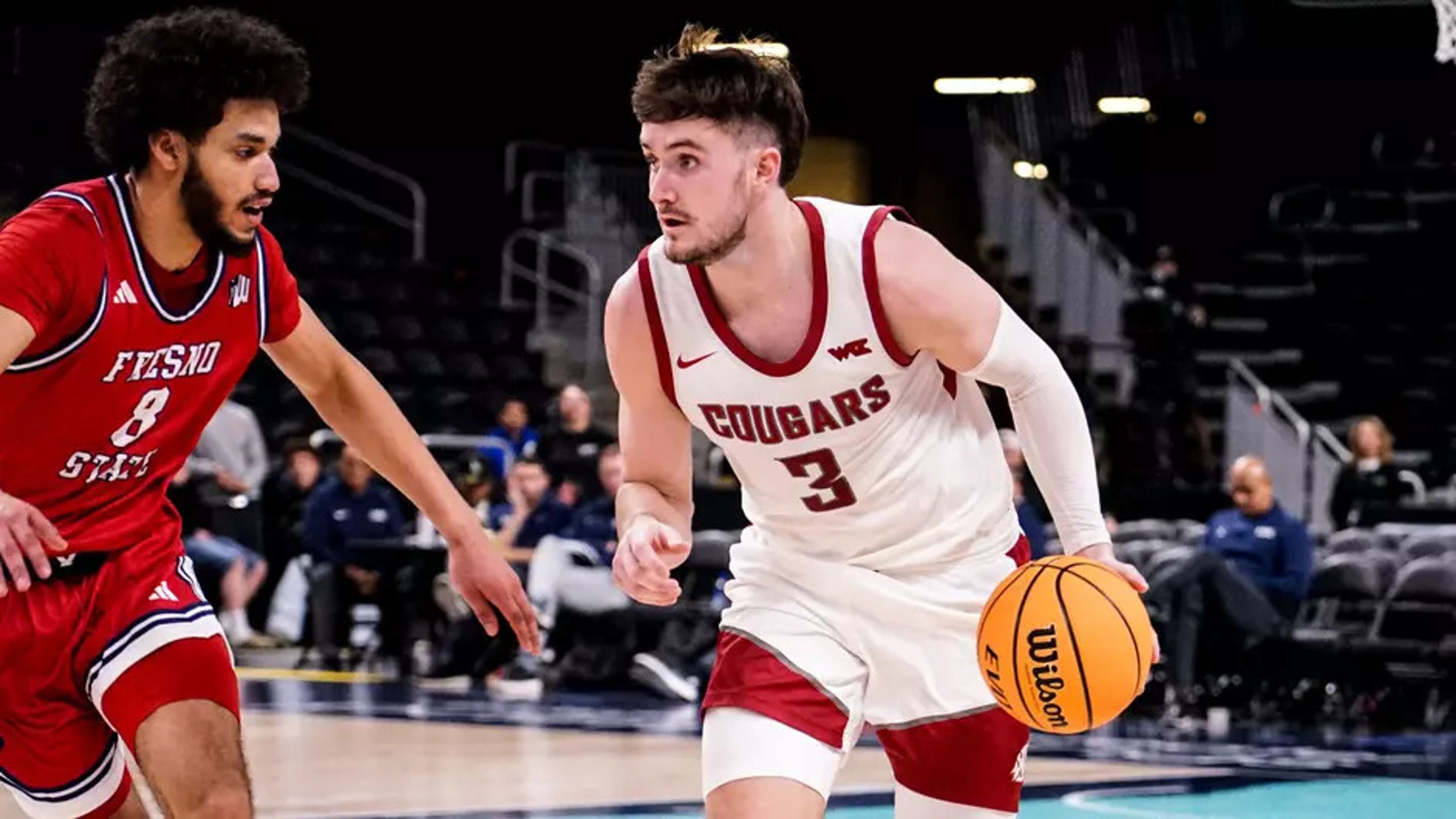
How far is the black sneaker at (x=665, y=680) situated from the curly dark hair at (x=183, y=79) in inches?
328

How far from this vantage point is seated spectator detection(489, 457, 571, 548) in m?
13.3

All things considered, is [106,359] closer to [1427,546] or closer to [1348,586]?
[1348,586]

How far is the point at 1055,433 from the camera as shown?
14.6 ft

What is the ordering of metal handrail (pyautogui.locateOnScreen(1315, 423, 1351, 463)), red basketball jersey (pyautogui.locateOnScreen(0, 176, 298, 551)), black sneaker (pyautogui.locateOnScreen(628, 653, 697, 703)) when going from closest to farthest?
red basketball jersey (pyautogui.locateOnScreen(0, 176, 298, 551)) < black sneaker (pyautogui.locateOnScreen(628, 653, 697, 703)) < metal handrail (pyautogui.locateOnScreen(1315, 423, 1351, 463))

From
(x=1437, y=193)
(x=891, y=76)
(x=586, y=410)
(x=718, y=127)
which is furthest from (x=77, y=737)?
(x=891, y=76)

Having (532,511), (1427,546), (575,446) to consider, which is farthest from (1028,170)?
(1427,546)

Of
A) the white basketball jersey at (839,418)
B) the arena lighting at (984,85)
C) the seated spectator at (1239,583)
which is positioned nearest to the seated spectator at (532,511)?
the seated spectator at (1239,583)

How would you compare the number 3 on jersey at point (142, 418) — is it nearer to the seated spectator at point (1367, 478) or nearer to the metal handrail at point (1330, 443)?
the seated spectator at point (1367, 478)

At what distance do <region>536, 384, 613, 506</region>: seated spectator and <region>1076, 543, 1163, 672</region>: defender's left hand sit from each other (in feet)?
33.6

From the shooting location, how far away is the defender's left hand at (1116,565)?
A: 432 centimetres

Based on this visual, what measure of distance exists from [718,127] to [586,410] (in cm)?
1107

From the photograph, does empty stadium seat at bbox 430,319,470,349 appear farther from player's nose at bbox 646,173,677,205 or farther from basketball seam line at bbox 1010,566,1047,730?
basketball seam line at bbox 1010,566,1047,730

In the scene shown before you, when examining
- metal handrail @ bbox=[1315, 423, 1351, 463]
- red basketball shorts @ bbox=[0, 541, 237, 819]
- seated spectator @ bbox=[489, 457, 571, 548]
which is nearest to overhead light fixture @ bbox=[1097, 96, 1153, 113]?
metal handrail @ bbox=[1315, 423, 1351, 463]

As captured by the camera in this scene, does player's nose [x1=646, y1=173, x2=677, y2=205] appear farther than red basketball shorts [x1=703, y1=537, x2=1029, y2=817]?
No
